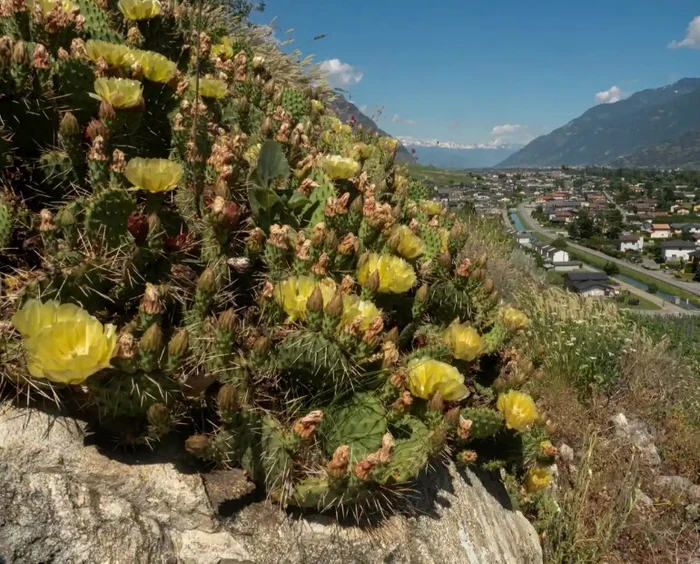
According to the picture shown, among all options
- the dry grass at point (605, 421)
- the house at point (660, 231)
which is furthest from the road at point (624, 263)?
the dry grass at point (605, 421)

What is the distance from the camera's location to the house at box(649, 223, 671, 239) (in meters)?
74.1

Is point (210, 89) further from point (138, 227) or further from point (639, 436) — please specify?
point (639, 436)

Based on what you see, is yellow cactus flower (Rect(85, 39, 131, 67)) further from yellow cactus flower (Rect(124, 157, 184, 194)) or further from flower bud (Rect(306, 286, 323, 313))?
flower bud (Rect(306, 286, 323, 313))

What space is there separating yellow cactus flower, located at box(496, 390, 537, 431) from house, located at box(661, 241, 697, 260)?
72334 mm

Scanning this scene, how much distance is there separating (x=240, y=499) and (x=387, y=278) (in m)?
0.83

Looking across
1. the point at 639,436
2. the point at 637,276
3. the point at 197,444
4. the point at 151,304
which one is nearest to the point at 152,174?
the point at 151,304

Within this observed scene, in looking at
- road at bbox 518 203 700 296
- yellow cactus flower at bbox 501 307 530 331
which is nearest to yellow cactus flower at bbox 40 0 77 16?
yellow cactus flower at bbox 501 307 530 331

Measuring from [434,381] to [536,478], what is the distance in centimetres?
124

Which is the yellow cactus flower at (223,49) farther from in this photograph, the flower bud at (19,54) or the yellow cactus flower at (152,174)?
the yellow cactus flower at (152,174)

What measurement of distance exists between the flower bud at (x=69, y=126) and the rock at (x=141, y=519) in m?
0.91

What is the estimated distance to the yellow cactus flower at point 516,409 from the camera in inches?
88.4

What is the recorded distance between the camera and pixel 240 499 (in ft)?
5.22

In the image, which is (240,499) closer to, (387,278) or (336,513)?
(336,513)

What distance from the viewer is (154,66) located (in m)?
2.11
